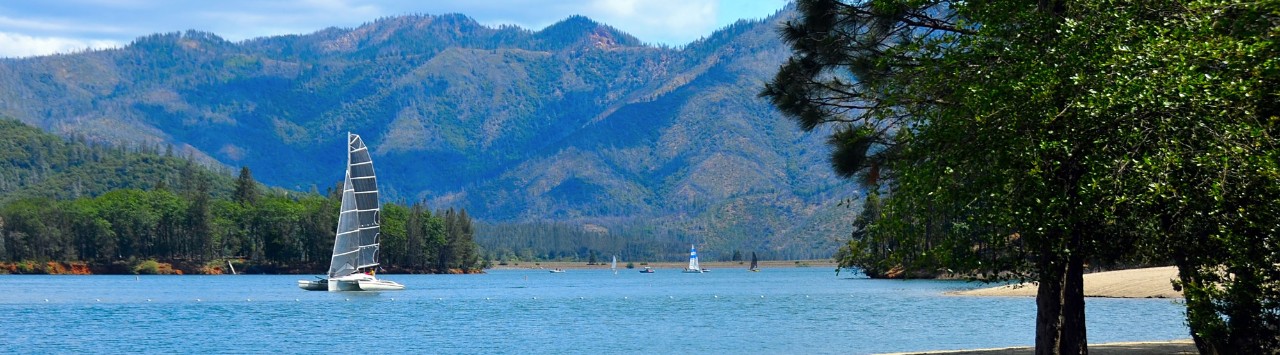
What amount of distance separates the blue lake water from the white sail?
693 inches

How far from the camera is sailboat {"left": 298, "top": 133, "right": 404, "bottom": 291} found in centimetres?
11662

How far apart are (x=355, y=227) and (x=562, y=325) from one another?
5543 cm

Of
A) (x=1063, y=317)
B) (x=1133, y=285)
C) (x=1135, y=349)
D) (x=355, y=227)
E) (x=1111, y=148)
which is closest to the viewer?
(x=1111, y=148)

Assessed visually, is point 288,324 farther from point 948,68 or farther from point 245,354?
point 948,68

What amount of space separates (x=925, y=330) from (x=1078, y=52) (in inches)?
1388

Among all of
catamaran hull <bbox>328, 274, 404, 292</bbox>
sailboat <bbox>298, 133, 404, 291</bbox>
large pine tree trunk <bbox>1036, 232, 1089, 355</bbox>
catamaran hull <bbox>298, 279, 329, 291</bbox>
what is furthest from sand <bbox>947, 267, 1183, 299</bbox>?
catamaran hull <bbox>298, 279, 329, 291</bbox>

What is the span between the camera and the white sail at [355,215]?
11650 cm

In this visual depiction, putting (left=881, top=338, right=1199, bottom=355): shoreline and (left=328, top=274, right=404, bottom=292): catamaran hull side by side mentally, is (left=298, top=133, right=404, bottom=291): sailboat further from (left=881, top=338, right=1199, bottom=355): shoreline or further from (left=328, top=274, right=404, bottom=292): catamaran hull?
(left=881, top=338, right=1199, bottom=355): shoreline

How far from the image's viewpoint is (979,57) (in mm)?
20516

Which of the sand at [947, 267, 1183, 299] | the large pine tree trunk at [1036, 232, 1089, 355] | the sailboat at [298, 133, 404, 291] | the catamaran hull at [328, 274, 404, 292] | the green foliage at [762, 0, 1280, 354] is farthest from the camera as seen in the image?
the catamaran hull at [328, 274, 404, 292]

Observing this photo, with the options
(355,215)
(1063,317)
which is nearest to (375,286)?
(355,215)

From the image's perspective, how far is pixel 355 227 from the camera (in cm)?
11762

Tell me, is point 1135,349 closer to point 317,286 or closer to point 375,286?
point 375,286

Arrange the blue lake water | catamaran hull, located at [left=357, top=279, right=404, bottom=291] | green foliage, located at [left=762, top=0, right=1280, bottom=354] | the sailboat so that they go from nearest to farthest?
green foliage, located at [left=762, top=0, right=1280, bottom=354]
the blue lake water
the sailboat
catamaran hull, located at [left=357, top=279, right=404, bottom=291]
